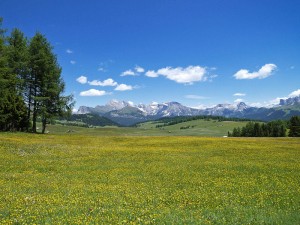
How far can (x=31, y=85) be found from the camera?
6341 cm

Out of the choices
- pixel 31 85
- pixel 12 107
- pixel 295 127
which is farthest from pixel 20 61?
pixel 295 127

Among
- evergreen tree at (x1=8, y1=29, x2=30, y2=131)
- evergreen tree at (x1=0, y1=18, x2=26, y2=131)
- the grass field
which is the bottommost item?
the grass field

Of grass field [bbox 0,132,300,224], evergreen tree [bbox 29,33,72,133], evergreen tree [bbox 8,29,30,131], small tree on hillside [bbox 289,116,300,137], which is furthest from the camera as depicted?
small tree on hillside [bbox 289,116,300,137]

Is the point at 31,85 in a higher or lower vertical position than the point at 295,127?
higher

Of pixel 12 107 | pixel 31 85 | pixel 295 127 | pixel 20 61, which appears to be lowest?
pixel 295 127

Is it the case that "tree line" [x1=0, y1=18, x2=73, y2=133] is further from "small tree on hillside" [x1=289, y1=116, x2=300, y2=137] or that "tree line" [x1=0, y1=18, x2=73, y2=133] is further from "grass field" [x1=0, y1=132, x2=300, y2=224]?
"small tree on hillside" [x1=289, y1=116, x2=300, y2=137]

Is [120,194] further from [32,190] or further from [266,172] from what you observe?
[266,172]

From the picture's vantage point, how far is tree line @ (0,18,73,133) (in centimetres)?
6088

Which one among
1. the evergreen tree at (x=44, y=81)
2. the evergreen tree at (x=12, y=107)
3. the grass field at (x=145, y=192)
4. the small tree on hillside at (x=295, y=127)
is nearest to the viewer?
the grass field at (x=145, y=192)

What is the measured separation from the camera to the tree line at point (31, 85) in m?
60.9

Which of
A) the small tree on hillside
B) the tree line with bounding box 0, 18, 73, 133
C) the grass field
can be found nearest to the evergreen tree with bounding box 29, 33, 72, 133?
the tree line with bounding box 0, 18, 73, 133

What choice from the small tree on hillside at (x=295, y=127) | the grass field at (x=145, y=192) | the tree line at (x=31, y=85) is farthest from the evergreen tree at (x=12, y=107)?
the small tree on hillside at (x=295, y=127)

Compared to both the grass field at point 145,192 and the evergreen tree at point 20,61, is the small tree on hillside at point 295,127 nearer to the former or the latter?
the grass field at point 145,192

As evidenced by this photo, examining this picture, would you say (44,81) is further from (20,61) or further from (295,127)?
(295,127)
